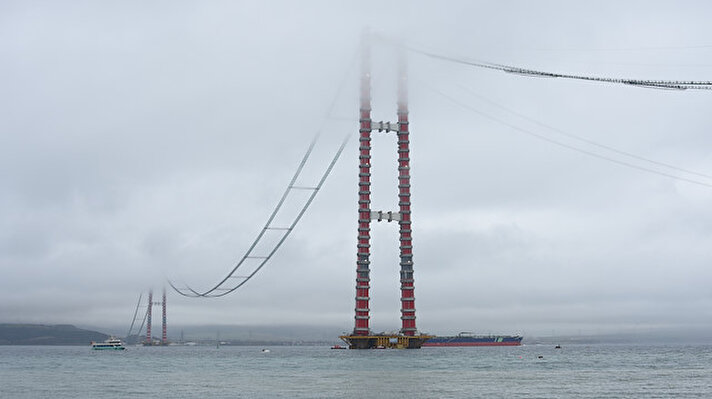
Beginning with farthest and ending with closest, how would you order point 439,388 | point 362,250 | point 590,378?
point 362,250, point 590,378, point 439,388

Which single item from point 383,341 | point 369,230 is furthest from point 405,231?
point 383,341

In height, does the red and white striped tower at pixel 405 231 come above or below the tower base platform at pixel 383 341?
above

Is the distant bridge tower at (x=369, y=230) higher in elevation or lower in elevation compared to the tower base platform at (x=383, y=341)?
higher

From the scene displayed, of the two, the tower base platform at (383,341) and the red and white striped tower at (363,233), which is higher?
the red and white striped tower at (363,233)

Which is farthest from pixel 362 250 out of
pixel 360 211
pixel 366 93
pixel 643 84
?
pixel 643 84

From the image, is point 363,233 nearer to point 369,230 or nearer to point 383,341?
point 369,230

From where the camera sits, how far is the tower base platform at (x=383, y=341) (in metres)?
160

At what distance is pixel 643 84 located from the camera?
147ft

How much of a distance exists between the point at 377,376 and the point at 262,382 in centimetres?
Answer: 1326

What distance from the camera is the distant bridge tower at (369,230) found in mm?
157750

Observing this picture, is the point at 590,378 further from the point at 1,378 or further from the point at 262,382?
the point at 1,378

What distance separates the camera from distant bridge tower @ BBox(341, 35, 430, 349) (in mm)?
157750

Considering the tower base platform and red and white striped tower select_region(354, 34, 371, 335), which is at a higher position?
red and white striped tower select_region(354, 34, 371, 335)

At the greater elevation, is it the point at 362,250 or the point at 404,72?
the point at 404,72
